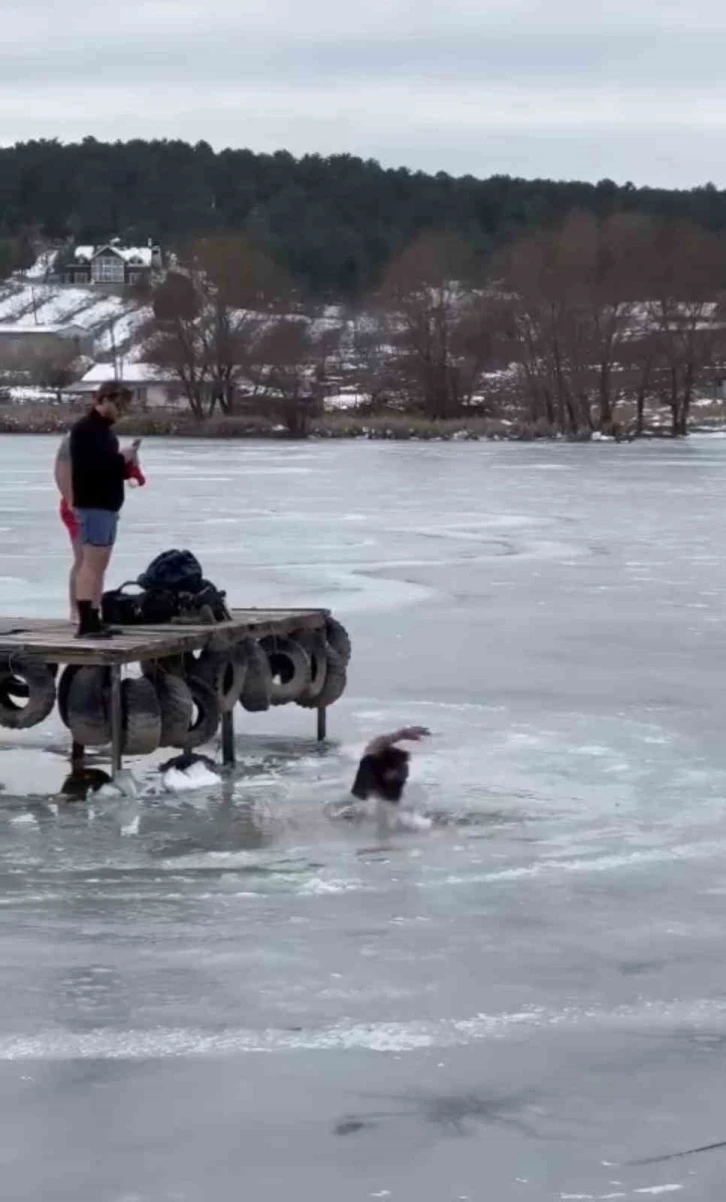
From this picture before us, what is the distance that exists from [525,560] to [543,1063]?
16.3m

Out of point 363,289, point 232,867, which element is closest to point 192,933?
point 232,867

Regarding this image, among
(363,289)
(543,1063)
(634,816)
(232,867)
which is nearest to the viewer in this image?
(543,1063)

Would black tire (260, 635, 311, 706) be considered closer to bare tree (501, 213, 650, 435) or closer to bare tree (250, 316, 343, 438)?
bare tree (250, 316, 343, 438)

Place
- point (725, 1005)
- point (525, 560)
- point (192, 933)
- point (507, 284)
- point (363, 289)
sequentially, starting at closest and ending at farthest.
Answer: point (725, 1005) < point (192, 933) < point (525, 560) < point (507, 284) < point (363, 289)

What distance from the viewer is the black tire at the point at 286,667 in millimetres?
11188

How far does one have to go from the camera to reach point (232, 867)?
7910 mm

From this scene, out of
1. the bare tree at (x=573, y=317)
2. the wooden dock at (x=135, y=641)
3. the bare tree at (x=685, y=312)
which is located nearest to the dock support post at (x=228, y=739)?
the wooden dock at (x=135, y=641)

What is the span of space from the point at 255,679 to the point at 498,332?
75260 millimetres

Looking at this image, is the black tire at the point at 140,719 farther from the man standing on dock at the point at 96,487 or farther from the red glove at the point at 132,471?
the red glove at the point at 132,471

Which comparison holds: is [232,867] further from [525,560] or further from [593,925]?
[525,560]

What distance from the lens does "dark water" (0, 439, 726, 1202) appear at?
4.88 meters

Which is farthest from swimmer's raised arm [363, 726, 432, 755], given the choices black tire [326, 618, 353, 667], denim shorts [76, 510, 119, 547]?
denim shorts [76, 510, 119, 547]

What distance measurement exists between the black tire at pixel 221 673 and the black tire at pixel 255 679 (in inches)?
11.5

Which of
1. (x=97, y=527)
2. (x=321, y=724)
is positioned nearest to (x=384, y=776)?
(x=321, y=724)
